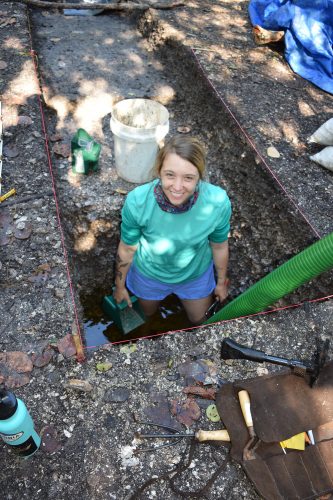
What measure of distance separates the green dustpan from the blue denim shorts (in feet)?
0.64

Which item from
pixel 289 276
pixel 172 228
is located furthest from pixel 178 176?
pixel 289 276

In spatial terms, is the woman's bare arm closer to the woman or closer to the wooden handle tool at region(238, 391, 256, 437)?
the woman

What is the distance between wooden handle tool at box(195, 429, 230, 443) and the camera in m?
2.01

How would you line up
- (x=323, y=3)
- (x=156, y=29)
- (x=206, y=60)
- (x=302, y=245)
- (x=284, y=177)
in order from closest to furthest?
(x=302, y=245) → (x=284, y=177) → (x=323, y=3) → (x=206, y=60) → (x=156, y=29)

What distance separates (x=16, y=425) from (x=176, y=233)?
150 centimetres

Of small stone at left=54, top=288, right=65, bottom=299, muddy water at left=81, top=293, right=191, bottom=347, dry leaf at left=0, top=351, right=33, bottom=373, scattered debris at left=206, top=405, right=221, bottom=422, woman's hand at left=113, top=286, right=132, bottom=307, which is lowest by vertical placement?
muddy water at left=81, top=293, right=191, bottom=347

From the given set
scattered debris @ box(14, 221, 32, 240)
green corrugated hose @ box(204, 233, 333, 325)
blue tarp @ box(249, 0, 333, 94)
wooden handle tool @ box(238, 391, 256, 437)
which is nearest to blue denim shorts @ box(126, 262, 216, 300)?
green corrugated hose @ box(204, 233, 333, 325)

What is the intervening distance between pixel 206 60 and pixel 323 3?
1.37 meters

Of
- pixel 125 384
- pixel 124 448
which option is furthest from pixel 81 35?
pixel 124 448

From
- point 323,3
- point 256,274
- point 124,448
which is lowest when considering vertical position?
point 256,274

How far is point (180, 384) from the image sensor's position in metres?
2.27

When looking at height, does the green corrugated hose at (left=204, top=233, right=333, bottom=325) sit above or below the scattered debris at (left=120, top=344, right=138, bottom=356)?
above

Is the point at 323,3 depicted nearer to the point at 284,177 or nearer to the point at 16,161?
the point at 284,177

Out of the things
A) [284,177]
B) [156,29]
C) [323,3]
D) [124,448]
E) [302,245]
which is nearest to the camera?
[124,448]
